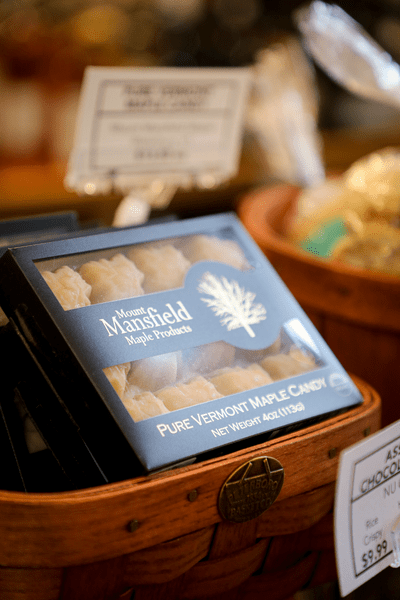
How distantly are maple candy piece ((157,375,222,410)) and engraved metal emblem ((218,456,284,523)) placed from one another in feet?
0.22

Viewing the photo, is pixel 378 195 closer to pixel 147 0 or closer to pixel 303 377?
pixel 303 377

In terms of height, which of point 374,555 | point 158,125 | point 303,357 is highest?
point 158,125

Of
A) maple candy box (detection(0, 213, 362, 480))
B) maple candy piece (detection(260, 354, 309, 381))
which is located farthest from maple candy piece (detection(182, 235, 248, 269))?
maple candy piece (detection(260, 354, 309, 381))

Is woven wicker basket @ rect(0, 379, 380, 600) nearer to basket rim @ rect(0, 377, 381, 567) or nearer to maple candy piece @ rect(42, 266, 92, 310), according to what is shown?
basket rim @ rect(0, 377, 381, 567)

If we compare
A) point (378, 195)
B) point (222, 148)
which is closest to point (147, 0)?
point (222, 148)

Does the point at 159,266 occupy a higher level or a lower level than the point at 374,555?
higher

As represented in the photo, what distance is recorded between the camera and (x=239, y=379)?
50 cm

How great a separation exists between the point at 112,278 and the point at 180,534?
22 centimetres

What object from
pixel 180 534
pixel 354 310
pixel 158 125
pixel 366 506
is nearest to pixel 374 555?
pixel 366 506

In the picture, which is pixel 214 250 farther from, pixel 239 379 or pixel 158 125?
pixel 158 125

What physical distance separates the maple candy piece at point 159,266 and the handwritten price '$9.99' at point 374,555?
0.28 m

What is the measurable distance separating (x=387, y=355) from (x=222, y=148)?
41 cm

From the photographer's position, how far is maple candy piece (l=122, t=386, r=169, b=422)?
1.45ft

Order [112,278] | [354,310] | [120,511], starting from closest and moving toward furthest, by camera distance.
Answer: [120,511]
[112,278]
[354,310]
